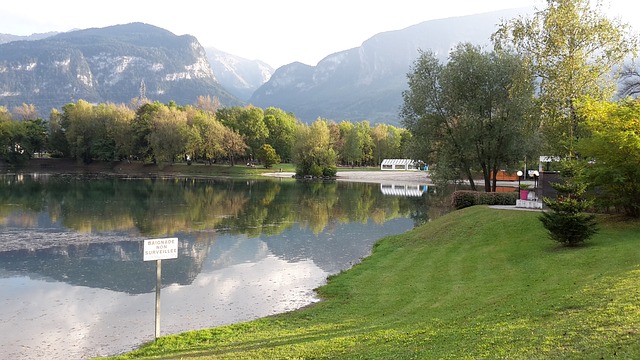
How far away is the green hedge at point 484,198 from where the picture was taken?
36438 mm

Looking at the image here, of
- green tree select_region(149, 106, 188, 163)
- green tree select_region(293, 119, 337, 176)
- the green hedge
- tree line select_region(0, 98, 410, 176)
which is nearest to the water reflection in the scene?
tree line select_region(0, 98, 410, 176)

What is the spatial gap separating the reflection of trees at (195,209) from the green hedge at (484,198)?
22.1 feet

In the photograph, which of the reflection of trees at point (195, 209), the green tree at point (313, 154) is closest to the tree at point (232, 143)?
the green tree at point (313, 154)

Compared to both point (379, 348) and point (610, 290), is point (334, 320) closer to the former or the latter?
point (379, 348)

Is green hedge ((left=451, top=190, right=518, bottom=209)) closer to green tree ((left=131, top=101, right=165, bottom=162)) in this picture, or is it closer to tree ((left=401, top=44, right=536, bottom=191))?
tree ((left=401, top=44, right=536, bottom=191))

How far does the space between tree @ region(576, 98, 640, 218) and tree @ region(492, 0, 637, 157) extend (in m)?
6.96

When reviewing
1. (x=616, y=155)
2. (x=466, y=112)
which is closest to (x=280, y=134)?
(x=466, y=112)

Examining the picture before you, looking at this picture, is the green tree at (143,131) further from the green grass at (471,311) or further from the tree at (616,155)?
the tree at (616,155)

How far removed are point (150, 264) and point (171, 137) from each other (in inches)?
3845

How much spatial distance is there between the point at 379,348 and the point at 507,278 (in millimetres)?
8282

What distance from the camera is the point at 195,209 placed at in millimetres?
48625

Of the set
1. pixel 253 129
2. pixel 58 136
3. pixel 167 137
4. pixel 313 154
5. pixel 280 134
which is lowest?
pixel 313 154

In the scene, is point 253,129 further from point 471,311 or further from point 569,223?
point 471,311

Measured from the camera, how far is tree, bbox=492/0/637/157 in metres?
29.9
